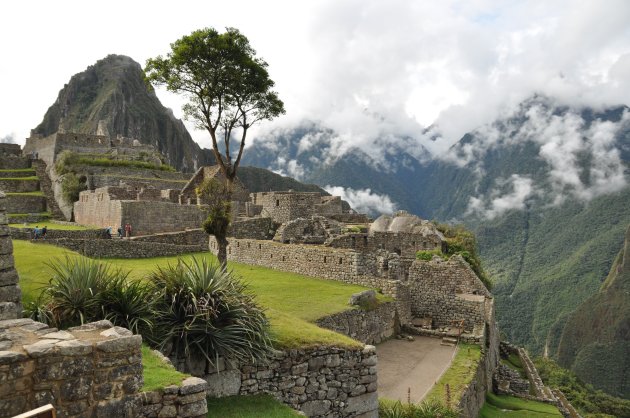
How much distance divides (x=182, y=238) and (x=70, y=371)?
1780cm

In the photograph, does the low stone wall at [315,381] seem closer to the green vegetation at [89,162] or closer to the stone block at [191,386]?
the stone block at [191,386]

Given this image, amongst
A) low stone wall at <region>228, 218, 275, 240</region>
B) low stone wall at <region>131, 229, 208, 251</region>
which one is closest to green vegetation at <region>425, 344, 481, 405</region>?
low stone wall at <region>228, 218, 275, 240</region>

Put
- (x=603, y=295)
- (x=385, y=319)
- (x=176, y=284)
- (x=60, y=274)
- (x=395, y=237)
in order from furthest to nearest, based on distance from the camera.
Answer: (x=603, y=295) → (x=395, y=237) → (x=385, y=319) → (x=176, y=284) → (x=60, y=274)

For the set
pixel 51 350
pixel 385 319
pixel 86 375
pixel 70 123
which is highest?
pixel 70 123

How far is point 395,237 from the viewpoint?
23.7 meters

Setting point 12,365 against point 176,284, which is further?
point 176,284

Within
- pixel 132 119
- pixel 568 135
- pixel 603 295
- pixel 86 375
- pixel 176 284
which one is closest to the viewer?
pixel 86 375

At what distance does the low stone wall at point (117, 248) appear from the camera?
17.7m

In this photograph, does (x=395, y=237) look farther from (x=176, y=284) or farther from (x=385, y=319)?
(x=176, y=284)

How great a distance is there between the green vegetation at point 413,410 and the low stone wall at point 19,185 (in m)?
34.2

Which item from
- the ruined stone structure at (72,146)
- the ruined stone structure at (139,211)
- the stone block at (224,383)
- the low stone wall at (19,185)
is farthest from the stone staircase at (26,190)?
the stone block at (224,383)

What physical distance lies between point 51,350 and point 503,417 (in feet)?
44.4

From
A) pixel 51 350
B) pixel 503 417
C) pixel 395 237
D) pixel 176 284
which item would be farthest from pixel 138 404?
pixel 395 237

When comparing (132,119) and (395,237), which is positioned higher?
(132,119)
